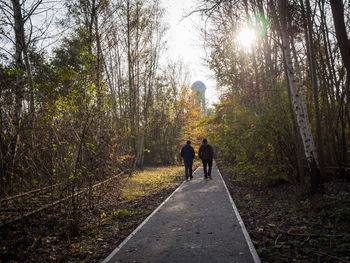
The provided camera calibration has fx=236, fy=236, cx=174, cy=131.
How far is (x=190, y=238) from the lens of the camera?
4.48 metres

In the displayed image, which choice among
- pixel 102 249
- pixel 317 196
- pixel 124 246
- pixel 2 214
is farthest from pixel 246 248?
pixel 2 214

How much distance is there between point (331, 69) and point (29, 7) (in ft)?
36.1

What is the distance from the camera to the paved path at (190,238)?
371 centimetres

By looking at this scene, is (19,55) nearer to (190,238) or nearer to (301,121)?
(190,238)

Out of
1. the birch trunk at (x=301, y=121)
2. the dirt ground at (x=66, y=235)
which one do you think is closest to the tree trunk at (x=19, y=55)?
the dirt ground at (x=66, y=235)

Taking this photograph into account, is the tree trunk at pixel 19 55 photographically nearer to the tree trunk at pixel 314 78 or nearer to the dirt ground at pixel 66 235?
the dirt ground at pixel 66 235

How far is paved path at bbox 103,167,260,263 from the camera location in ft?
12.2

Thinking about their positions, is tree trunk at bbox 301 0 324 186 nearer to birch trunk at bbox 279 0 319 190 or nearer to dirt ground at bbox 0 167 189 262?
birch trunk at bbox 279 0 319 190

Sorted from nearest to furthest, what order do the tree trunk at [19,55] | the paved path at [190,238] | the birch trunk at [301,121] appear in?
the paved path at [190,238]
the birch trunk at [301,121]
the tree trunk at [19,55]

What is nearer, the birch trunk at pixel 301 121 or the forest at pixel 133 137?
the forest at pixel 133 137

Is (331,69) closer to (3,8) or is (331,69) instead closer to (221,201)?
(221,201)

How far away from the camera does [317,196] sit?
630cm

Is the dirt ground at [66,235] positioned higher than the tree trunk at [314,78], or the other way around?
the tree trunk at [314,78]

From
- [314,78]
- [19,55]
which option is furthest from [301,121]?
[19,55]
